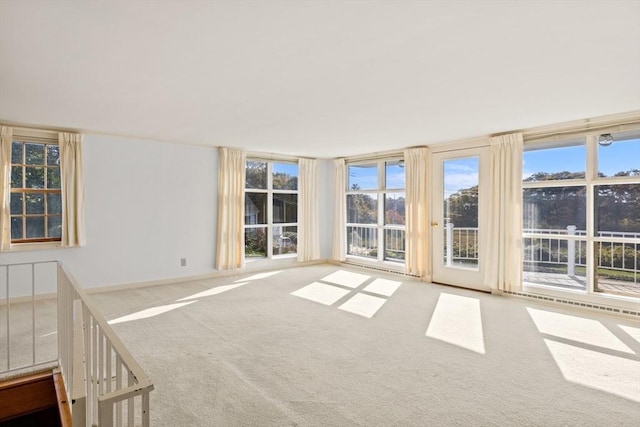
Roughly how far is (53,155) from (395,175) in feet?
17.9

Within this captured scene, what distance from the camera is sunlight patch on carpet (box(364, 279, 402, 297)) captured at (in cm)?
522

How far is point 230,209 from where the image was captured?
247 inches

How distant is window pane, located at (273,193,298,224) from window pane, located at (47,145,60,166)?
355cm

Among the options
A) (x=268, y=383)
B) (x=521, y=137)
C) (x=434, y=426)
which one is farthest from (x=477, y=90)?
(x=268, y=383)

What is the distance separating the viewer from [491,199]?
5.03 m

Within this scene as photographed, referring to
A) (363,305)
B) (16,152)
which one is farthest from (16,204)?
(363,305)

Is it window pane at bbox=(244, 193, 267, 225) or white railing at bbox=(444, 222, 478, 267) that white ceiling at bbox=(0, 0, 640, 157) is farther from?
window pane at bbox=(244, 193, 267, 225)

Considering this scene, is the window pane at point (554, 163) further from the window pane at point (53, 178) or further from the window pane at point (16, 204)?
the window pane at point (16, 204)

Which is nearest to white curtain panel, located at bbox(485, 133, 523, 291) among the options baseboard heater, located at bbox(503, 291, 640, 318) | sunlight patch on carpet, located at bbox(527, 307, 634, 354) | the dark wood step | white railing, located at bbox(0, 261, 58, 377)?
baseboard heater, located at bbox(503, 291, 640, 318)

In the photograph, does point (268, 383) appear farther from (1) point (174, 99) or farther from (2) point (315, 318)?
(1) point (174, 99)

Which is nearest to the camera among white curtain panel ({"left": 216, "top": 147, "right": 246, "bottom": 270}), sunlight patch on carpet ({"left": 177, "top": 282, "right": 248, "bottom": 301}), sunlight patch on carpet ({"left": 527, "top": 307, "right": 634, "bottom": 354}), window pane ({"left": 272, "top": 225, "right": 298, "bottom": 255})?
sunlight patch on carpet ({"left": 527, "top": 307, "right": 634, "bottom": 354})

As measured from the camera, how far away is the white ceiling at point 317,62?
194 centimetres

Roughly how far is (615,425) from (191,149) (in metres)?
5.99

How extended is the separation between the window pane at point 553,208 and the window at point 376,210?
2.13m
